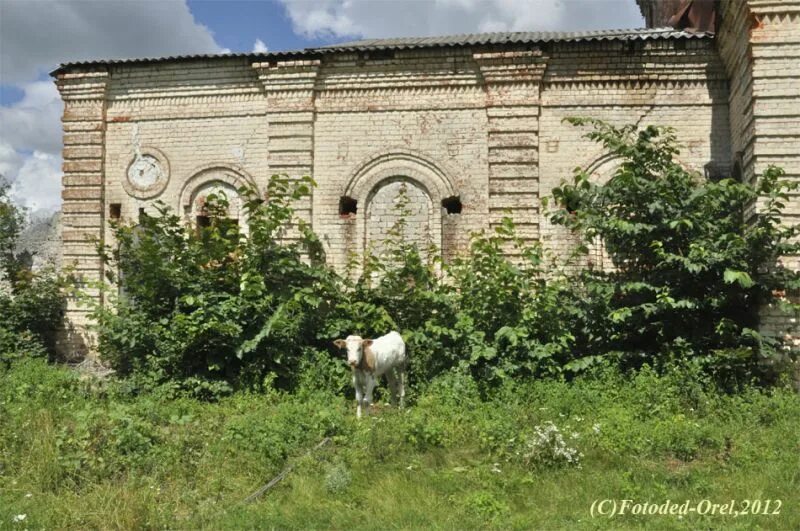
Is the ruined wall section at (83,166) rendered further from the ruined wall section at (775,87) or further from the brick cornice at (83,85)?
the ruined wall section at (775,87)

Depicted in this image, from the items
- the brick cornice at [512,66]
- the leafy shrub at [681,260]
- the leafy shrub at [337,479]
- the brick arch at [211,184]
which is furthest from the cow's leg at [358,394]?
the brick cornice at [512,66]

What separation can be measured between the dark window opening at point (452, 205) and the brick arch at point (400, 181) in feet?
0.25

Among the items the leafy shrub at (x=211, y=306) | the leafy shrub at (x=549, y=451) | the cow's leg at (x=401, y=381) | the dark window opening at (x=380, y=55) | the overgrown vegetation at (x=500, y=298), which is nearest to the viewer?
the leafy shrub at (x=549, y=451)

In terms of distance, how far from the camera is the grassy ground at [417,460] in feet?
16.0

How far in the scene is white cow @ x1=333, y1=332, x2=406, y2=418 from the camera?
748 cm

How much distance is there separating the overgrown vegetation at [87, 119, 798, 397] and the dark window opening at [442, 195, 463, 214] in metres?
0.97

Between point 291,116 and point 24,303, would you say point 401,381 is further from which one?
point 24,303

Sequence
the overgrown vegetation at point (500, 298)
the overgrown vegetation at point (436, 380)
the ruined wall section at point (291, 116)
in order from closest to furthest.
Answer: the overgrown vegetation at point (436, 380)
the overgrown vegetation at point (500, 298)
the ruined wall section at point (291, 116)

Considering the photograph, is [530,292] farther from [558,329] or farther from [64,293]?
[64,293]

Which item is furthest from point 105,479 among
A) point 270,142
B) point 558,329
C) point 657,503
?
point 270,142

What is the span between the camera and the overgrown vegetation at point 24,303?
10.5 m

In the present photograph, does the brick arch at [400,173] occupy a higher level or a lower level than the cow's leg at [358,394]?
higher

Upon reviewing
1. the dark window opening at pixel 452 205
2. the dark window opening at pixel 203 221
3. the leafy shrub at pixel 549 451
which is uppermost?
the dark window opening at pixel 452 205

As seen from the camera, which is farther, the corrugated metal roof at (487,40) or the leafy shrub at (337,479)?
the corrugated metal roof at (487,40)
